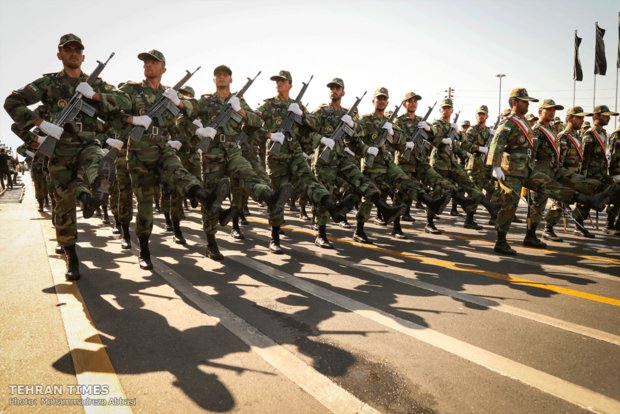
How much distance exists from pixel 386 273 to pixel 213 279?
210 centimetres

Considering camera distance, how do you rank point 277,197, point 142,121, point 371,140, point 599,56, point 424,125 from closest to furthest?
point 142,121 < point 277,197 < point 371,140 < point 424,125 < point 599,56

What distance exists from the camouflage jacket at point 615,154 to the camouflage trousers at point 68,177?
32.4ft

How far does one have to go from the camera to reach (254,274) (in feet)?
15.2

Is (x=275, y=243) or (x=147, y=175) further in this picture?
(x=275, y=243)

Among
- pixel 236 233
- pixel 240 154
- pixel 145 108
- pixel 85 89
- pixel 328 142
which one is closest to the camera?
pixel 85 89

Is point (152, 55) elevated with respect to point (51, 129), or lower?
elevated

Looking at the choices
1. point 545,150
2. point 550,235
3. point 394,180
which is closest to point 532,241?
point 550,235

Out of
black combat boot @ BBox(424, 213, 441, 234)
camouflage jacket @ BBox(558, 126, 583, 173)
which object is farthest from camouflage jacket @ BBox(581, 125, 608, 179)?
black combat boot @ BBox(424, 213, 441, 234)

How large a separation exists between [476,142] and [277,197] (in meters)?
7.21

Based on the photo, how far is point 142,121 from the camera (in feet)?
15.2

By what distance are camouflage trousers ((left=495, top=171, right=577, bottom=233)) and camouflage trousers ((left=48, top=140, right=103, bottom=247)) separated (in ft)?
→ 19.1

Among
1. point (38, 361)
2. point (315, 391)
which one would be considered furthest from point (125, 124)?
point (315, 391)

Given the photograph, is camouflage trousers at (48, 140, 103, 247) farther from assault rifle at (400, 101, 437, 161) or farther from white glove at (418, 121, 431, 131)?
white glove at (418, 121, 431, 131)

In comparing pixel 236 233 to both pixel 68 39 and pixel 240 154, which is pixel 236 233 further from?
pixel 68 39
